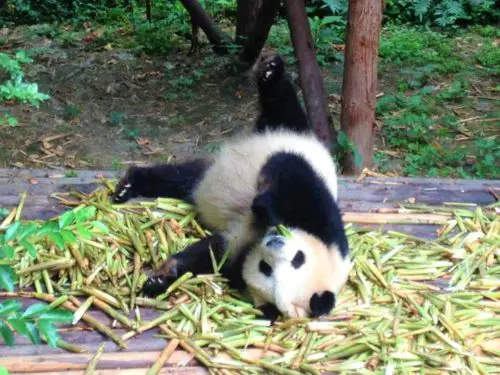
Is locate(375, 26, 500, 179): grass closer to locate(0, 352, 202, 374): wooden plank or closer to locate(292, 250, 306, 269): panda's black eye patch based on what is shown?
locate(292, 250, 306, 269): panda's black eye patch

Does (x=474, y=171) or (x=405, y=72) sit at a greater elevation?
(x=405, y=72)

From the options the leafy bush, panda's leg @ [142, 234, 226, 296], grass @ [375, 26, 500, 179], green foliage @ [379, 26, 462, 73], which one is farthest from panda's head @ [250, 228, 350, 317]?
the leafy bush

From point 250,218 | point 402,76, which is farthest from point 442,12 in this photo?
point 250,218

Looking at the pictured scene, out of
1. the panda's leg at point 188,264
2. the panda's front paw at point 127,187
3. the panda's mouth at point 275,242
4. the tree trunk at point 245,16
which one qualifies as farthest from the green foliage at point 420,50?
the panda's mouth at point 275,242

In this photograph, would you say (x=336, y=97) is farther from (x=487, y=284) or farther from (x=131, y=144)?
(x=487, y=284)

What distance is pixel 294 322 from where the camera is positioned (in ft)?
8.52

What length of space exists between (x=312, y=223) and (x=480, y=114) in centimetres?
449

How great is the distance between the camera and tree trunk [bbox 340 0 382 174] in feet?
15.2

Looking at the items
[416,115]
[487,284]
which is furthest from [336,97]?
[487,284]

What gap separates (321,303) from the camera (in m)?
2.61

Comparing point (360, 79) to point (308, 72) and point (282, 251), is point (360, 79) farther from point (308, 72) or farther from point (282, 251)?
point (282, 251)

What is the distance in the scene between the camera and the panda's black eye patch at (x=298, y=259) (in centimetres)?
264

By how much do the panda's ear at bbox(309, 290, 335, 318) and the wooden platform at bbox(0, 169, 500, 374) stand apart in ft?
1.60

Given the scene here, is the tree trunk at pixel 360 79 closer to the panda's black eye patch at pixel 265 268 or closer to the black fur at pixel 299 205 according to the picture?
the black fur at pixel 299 205
